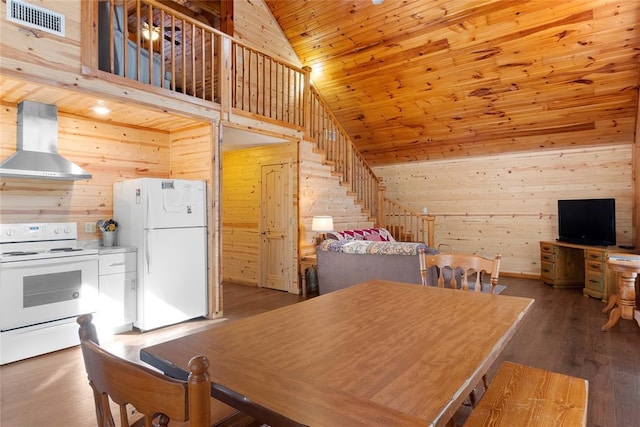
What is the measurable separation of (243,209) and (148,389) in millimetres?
5728

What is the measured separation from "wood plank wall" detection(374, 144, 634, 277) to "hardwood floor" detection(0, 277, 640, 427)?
6.20 feet

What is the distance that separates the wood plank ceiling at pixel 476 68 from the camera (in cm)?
448

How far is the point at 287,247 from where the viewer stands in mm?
5625

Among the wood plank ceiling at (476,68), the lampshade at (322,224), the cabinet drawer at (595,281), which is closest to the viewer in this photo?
the wood plank ceiling at (476,68)

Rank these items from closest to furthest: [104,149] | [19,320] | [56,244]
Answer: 1. [19,320]
2. [56,244]
3. [104,149]

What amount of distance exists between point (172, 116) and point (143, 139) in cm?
86

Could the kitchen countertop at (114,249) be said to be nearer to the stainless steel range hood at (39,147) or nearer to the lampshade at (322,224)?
the stainless steel range hood at (39,147)

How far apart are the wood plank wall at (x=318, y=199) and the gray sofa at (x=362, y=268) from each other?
0.58 meters

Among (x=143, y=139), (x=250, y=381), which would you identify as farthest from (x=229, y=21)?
(x=250, y=381)

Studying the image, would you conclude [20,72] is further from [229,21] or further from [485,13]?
[485,13]

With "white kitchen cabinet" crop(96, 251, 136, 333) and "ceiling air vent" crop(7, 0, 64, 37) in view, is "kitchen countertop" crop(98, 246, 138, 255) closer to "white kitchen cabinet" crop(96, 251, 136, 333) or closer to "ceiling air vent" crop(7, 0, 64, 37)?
"white kitchen cabinet" crop(96, 251, 136, 333)

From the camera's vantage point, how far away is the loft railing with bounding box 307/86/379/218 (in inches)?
244

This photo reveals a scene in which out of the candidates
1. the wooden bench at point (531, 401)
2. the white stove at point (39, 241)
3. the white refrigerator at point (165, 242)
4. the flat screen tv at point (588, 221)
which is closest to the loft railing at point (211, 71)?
the white refrigerator at point (165, 242)

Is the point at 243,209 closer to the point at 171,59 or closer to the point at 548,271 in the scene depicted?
the point at 171,59
